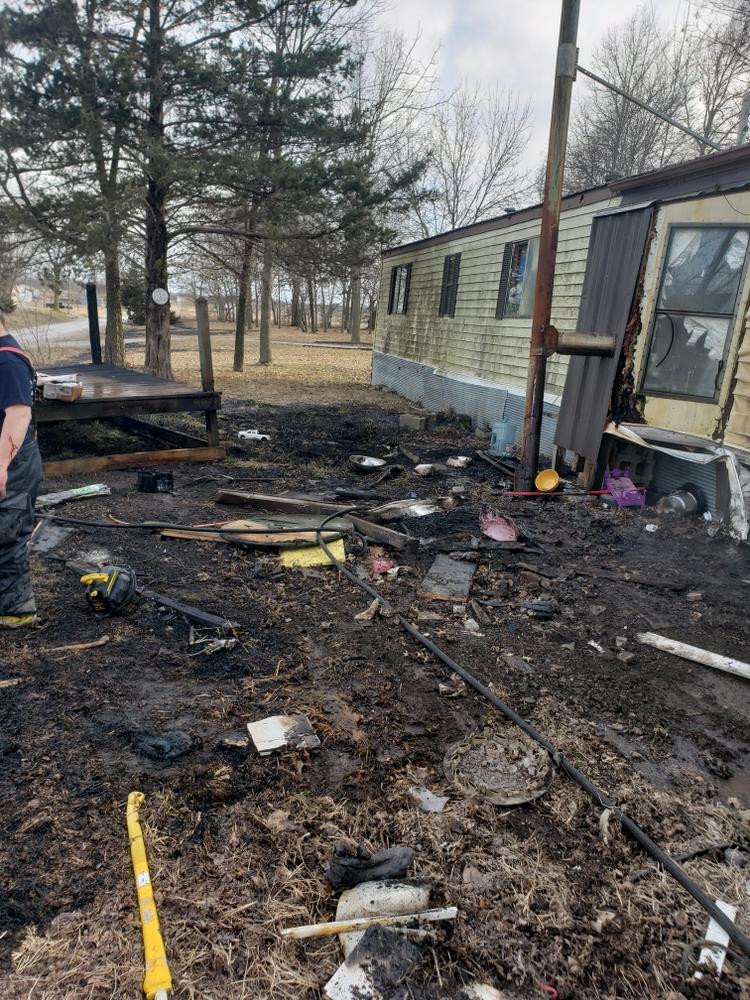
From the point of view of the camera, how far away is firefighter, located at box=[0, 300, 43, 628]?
3354 millimetres

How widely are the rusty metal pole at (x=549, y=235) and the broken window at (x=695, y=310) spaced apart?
1.14 m

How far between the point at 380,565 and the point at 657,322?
399 cm

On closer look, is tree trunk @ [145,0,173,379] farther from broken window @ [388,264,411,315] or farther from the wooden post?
broken window @ [388,264,411,315]

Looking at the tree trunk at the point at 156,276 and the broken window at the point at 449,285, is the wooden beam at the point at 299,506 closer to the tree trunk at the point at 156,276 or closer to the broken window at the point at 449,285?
the broken window at the point at 449,285

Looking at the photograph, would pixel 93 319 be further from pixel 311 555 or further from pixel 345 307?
pixel 345 307

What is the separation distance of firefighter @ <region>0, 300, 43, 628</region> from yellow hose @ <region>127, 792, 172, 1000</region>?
1865 millimetres

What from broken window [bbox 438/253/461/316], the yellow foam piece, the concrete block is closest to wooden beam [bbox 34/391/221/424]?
the yellow foam piece

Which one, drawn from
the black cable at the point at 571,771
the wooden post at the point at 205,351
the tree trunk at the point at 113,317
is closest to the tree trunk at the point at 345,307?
the tree trunk at the point at 113,317

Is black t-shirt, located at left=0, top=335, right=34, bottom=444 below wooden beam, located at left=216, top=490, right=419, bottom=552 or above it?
above

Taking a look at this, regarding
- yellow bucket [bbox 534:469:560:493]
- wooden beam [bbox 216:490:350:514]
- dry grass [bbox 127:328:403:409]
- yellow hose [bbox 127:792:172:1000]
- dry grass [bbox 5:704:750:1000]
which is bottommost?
dry grass [bbox 127:328:403:409]

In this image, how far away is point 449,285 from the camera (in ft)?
43.6

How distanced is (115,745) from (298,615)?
1.59m

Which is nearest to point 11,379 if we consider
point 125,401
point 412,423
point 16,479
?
point 16,479

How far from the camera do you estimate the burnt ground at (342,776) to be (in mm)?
1875
